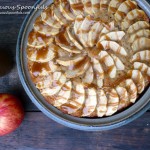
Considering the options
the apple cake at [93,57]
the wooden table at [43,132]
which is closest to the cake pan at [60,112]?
the apple cake at [93,57]

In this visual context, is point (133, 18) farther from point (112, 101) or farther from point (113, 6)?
point (112, 101)

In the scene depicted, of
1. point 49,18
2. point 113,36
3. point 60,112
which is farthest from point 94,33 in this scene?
point 60,112

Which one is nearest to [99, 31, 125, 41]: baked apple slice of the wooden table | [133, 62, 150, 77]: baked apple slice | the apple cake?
the apple cake

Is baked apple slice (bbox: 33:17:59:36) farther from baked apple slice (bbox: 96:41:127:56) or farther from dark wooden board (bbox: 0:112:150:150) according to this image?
dark wooden board (bbox: 0:112:150:150)

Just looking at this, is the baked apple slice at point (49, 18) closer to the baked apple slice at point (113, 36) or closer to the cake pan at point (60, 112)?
the cake pan at point (60, 112)

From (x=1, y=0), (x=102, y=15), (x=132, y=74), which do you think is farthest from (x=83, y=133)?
(x=1, y=0)
